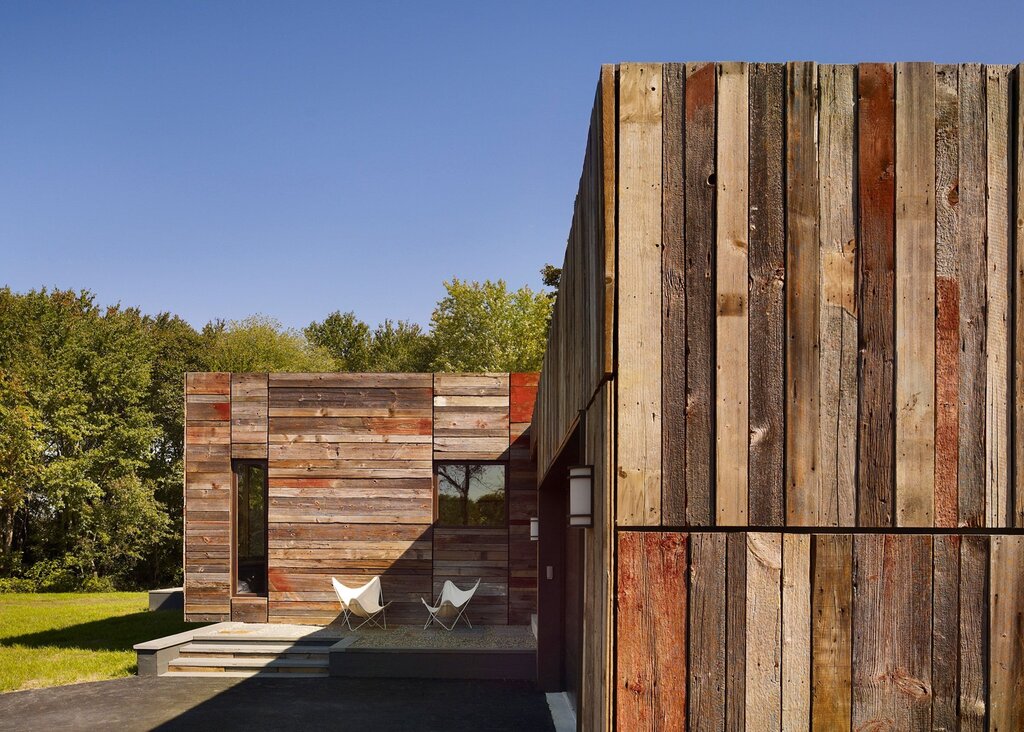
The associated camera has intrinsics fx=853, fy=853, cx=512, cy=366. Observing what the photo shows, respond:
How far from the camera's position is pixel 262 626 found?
10.2m

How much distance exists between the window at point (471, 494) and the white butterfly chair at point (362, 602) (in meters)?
1.15

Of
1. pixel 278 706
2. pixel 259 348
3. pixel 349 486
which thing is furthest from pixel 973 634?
pixel 259 348

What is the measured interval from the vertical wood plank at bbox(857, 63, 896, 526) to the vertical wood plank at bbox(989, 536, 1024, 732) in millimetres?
380

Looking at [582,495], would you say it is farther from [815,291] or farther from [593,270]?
[815,291]

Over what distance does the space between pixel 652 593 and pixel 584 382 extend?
0.88 m

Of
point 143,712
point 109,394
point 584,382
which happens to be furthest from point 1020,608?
point 109,394

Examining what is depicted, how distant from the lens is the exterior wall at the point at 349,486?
34.4ft

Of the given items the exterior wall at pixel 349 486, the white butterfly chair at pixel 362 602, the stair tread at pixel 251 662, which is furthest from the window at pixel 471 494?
the stair tread at pixel 251 662

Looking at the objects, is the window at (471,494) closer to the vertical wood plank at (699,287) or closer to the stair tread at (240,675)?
the stair tread at (240,675)

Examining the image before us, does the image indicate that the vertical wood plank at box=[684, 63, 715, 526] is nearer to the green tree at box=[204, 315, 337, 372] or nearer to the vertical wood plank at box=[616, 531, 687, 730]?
the vertical wood plank at box=[616, 531, 687, 730]

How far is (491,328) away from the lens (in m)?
27.9

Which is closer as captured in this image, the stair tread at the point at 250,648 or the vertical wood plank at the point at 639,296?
the vertical wood plank at the point at 639,296

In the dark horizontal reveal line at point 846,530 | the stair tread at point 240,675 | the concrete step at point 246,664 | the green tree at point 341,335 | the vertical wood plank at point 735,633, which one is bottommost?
the stair tread at point 240,675

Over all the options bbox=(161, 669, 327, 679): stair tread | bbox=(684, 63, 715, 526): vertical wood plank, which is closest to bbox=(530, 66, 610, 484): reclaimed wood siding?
bbox=(684, 63, 715, 526): vertical wood plank
